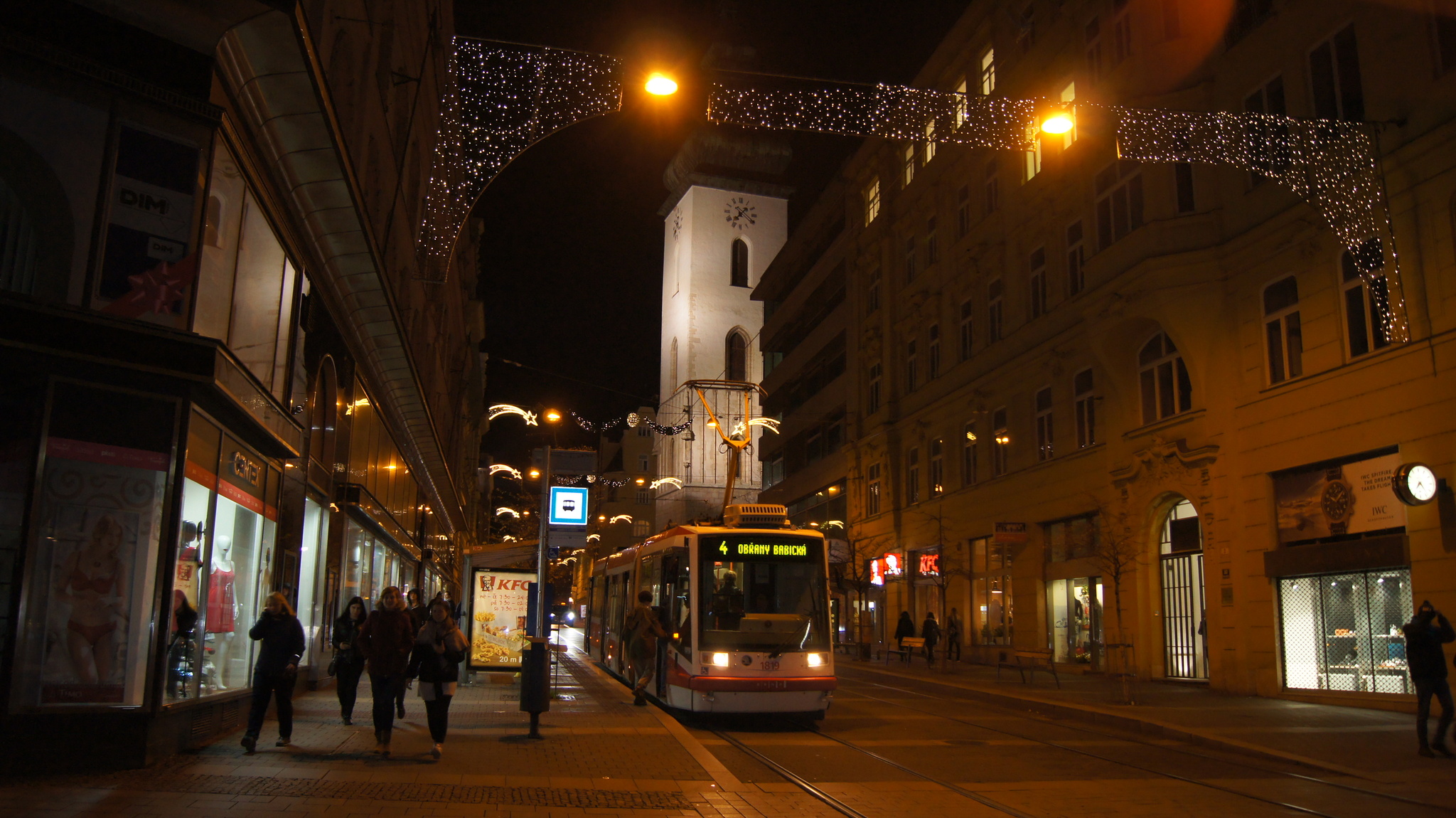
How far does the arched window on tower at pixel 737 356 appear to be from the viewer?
95.2 metres

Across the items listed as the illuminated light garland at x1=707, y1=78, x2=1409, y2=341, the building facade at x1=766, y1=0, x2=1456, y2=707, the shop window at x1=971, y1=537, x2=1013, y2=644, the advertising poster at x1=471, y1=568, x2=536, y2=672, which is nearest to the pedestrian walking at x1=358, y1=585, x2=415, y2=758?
the illuminated light garland at x1=707, y1=78, x2=1409, y2=341

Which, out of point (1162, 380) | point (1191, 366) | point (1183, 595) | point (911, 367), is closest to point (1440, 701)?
point (1191, 366)

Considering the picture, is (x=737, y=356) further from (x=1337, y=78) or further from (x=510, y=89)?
(x=510, y=89)

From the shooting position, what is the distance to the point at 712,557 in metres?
16.9

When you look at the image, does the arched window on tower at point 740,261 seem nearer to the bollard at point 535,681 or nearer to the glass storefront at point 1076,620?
the glass storefront at point 1076,620

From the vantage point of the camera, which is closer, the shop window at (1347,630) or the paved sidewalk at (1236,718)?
the paved sidewalk at (1236,718)

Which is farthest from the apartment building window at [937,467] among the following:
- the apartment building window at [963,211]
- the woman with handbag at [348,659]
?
the woman with handbag at [348,659]

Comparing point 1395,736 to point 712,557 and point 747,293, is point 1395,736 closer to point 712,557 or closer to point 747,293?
point 712,557

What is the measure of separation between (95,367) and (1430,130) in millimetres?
18365

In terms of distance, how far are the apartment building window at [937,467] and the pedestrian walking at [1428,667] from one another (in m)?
24.4

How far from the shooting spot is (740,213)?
9662cm

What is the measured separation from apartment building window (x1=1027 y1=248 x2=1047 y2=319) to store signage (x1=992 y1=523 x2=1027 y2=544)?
6.34 m

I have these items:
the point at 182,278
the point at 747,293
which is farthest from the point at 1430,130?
the point at 747,293

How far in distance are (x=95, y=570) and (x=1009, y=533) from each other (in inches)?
855
